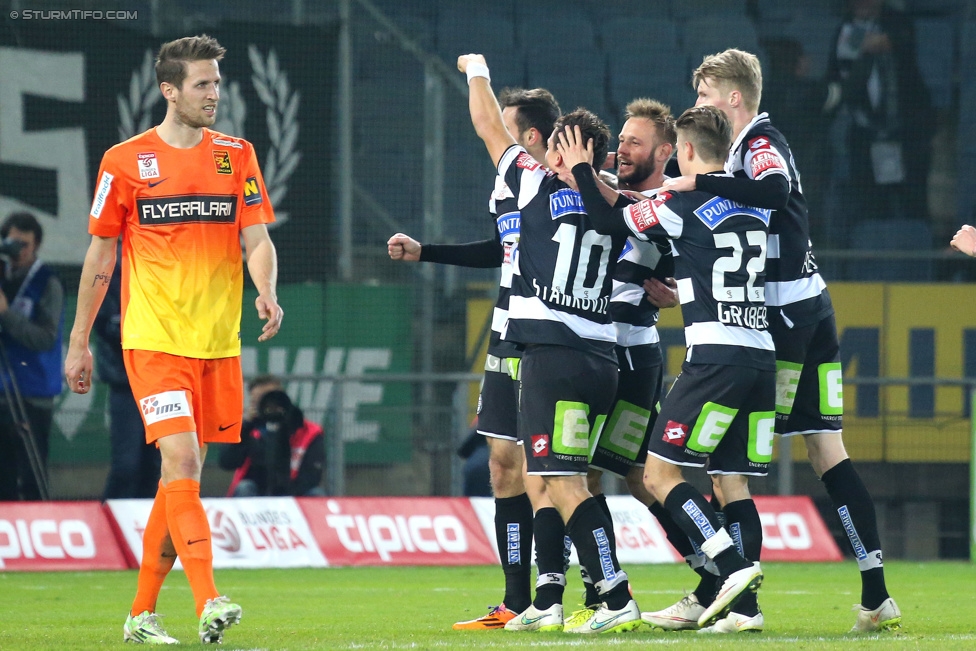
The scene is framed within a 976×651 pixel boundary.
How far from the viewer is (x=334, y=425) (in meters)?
12.8

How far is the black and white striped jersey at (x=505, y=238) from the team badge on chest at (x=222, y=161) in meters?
1.11

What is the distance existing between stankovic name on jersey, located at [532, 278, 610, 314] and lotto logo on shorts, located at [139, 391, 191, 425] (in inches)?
56.7

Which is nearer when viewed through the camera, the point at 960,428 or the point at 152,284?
the point at 152,284

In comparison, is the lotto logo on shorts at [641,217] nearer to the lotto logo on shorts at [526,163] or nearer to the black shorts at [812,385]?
the lotto logo on shorts at [526,163]

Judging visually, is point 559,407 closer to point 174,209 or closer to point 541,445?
point 541,445

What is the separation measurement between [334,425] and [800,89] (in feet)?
22.4

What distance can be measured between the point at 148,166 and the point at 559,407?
73.5 inches

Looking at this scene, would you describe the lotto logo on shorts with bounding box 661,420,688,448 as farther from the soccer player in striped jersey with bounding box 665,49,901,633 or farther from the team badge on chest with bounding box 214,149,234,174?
the team badge on chest with bounding box 214,149,234,174

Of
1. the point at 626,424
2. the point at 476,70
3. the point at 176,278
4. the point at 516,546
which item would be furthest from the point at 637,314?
the point at 176,278

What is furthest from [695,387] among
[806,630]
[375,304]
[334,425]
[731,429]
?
[375,304]

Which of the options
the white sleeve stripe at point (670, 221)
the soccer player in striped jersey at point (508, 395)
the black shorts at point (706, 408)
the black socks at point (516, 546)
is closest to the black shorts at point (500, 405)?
the soccer player in striped jersey at point (508, 395)

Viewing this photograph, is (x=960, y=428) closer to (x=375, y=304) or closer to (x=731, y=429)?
(x=375, y=304)

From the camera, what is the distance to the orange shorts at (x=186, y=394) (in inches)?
224

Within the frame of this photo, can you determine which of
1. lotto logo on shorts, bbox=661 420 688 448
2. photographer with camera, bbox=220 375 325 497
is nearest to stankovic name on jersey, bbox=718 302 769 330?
lotto logo on shorts, bbox=661 420 688 448
